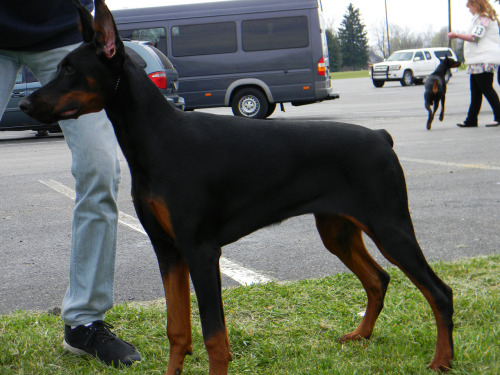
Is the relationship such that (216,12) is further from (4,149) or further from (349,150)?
(349,150)

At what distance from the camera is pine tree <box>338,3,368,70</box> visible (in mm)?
92938

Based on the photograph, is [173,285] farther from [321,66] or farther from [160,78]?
[321,66]

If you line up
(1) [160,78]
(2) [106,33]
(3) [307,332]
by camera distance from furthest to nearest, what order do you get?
(1) [160,78] < (3) [307,332] < (2) [106,33]

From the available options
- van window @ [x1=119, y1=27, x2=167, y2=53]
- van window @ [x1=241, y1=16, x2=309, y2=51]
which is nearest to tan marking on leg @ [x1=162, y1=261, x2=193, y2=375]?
van window @ [x1=241, y1=16, x2=309, y2=51]

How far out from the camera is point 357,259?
3209 millimetres

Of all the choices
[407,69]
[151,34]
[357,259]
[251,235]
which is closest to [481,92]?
[251,235]

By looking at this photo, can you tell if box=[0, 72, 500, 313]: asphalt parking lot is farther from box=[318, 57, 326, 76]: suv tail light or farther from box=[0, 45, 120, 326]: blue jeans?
box=[318, 57, 326, 76]: suv tail light

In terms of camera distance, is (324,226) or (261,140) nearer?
(261,140)

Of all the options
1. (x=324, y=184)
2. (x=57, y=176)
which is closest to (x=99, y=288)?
(x=324, y=184)

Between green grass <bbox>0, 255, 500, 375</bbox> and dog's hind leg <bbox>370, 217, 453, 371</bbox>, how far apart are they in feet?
0.29

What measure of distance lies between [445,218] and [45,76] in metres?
3.85

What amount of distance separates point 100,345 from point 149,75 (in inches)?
402

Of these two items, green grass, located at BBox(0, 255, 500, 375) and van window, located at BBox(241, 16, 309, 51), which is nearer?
green grass, located at BBox(0, 255, 500, 375)

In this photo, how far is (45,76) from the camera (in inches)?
127
